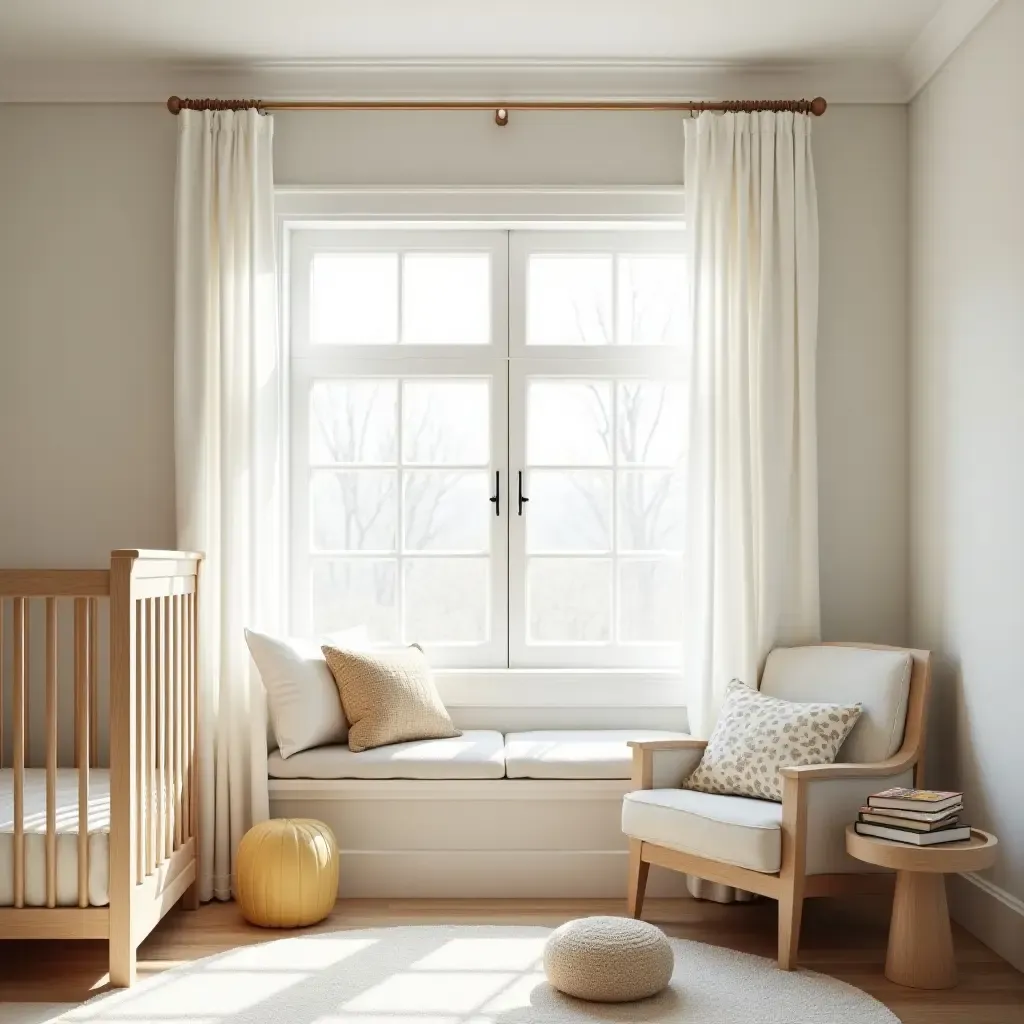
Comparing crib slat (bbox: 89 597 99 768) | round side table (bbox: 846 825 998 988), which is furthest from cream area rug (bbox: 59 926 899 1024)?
crib slat (bbox: 89 597 99 768)

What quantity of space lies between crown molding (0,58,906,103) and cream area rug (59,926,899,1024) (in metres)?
2.68

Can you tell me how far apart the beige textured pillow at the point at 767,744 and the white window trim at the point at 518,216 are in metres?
0.57

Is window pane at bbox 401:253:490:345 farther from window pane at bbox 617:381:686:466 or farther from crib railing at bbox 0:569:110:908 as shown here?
crib railing at bbox 0:569:110:908

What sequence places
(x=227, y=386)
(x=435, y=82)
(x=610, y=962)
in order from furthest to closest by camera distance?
(x=435, y=82)
(x=227, y=386)
(x=610, y=962)

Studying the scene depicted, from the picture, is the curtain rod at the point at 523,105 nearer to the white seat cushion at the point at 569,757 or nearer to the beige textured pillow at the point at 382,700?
the beige textured pillow at the point at 382,700

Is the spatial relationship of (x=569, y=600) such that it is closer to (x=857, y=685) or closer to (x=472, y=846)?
(x=472, y=846)

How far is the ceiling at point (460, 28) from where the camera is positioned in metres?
3.30

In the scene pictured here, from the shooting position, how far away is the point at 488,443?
394 centimetres

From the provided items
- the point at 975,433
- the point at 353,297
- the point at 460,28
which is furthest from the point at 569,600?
the point at 460,28

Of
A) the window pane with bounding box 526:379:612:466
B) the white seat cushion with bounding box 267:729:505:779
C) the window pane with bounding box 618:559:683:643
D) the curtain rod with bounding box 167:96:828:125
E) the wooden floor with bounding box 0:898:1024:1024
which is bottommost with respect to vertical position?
the wooden floor with bounding box 0:898:1024:1024

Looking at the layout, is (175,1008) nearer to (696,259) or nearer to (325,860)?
(325,860)

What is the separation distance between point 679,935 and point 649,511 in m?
1.45

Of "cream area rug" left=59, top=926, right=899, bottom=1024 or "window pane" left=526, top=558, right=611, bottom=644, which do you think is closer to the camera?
"cream area rug" left=59, top=926, right=899, bottom=1024

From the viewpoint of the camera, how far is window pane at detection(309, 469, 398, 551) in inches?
155
